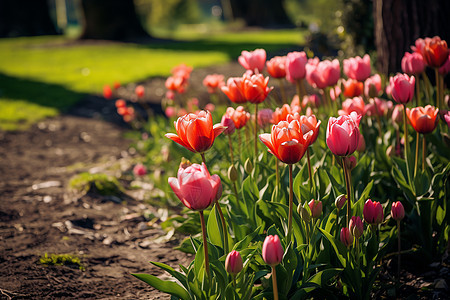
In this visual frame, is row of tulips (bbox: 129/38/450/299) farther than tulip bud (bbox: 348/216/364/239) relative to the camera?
No

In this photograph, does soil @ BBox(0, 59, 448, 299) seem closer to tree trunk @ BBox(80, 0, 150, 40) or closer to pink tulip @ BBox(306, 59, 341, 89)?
pink tulip @ BBox(306, 59, 341, 89)

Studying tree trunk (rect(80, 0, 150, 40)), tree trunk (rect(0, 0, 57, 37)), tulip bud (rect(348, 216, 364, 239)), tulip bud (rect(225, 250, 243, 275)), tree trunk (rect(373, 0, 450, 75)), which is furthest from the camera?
tree trunk (rect(0, 0, 57, 37))

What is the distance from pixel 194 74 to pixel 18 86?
3487mm

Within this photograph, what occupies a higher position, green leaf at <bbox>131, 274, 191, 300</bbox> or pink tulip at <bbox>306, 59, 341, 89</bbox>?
pink tulip at <bbox>306, 59, 341, 89</bbox>

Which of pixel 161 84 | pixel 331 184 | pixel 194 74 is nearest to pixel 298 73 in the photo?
pixel 331 184

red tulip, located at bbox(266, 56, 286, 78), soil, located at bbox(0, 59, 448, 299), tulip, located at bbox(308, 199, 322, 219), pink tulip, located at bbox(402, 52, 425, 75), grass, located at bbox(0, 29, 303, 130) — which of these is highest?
red tulip, located at bbox(266, 56, 286, 78)

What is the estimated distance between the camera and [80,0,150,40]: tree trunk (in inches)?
658

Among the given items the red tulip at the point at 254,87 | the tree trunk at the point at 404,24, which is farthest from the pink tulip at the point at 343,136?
the tree trunk at the point at 404,24

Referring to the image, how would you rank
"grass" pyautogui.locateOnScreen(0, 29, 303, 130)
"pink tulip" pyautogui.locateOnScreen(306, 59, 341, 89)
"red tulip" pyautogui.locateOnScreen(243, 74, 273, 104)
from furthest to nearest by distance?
"grass" pyautogui.locateOnScreen(0, 29, 303, 130) → "pink tulip" pyautogui.locateOnScreen(306, 59, 341, 89) → "red tulip" pyautogui.locateOnScreen(243, 74, 273, 104)

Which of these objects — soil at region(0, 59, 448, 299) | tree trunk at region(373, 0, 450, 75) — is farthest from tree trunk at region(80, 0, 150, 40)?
tree trunk at region(373, 0, 450, 75)

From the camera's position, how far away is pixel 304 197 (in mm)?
2266

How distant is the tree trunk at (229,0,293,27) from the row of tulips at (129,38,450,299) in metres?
21.9

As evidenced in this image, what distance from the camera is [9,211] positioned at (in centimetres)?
346

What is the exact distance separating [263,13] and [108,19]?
974cm
